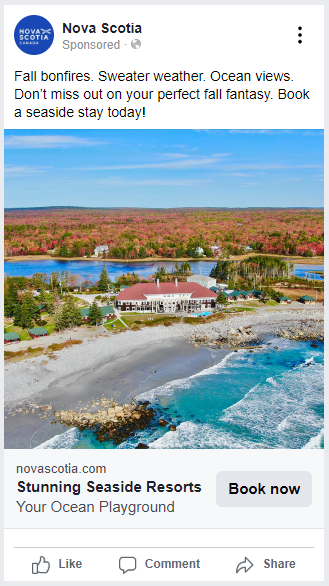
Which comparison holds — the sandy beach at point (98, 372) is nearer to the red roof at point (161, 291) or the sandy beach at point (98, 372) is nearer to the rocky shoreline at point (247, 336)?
the rocky shoreline at point (247, 336)

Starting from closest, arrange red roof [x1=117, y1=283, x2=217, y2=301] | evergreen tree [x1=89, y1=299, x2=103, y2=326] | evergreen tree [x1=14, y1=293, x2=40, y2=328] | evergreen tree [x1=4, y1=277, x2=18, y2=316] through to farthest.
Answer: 1. evergreen tree [x1=14, y1=293, x2=40, y2=328]
2. evergreen tree [x1=89, y1=299, x2=103, y2=326]
3. evergreen tree [x1=4, y1=277, x2=18, y2=316]
4. red roof [x1=117, y1=283, x2=217, y2=301]

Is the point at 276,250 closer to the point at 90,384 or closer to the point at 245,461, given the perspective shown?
the point at 90,384

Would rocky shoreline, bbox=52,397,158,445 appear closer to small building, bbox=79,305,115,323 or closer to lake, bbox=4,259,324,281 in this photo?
small building, bbox=79,305,115,323

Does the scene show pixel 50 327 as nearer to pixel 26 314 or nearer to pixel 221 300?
pixel 26 314

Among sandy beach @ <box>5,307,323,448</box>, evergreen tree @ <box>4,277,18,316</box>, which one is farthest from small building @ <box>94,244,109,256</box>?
sandy beach @ <box>5,307,323,448</box>

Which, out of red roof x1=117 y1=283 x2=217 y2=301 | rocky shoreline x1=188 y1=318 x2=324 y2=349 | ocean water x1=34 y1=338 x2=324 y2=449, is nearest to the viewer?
ocean water x1=34 y1=338 x2=324 y2=449

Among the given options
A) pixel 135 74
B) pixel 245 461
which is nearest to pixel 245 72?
pixel 135 74

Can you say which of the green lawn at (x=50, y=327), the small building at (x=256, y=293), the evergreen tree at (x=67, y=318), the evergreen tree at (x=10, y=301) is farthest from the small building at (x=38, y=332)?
the small building at (x=256, y=293)

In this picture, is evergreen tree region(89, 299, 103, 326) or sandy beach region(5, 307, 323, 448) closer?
sandy beach region(5, 307, 323, 448)
